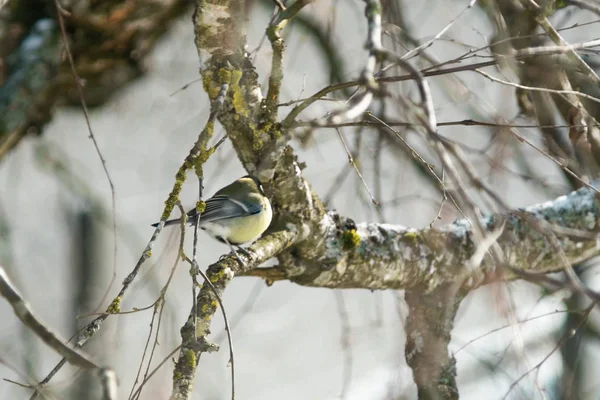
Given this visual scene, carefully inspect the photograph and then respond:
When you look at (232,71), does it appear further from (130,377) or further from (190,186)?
(130,377)

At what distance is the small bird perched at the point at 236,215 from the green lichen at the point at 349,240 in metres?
0.41

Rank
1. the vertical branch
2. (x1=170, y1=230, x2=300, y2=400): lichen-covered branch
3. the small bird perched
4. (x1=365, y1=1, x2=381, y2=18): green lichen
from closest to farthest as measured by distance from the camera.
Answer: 1. (x1=365, y1=1, x2=381, y2=18): green lichen
2. (x1=170, y1=230, x2=300, y2=400): lichen-covered branch
3. the vertical branch
4. the small bird perched

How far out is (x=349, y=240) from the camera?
2398mm

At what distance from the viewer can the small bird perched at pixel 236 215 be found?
2.80 meters

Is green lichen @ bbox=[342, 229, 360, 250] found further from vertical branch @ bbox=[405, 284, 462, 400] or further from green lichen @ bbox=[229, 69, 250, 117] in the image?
green lichen @ bbox=[229, 69, 250, 117]

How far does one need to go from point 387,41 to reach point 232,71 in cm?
66

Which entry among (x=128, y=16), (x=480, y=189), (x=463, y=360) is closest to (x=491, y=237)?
(x=480, y=189)

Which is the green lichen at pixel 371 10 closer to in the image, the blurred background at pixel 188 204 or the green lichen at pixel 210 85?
the green lichen at pixel 210 85

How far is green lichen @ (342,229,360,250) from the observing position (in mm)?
2396

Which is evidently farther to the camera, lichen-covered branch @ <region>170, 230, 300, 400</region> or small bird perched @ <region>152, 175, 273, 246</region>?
small bird perched @ <region>152, 175, 273, 246</region>

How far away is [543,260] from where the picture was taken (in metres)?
2.67

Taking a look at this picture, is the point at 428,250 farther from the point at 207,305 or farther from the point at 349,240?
the point at 207,305

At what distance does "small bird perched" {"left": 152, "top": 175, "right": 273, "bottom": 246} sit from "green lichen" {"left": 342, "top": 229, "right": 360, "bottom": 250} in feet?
1.34

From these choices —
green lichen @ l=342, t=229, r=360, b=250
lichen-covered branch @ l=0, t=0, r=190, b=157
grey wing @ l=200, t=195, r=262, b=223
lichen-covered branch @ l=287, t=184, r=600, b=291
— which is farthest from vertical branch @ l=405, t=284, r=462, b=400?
lichen-covered branch @ l=0, t=0, r=190, b=157
